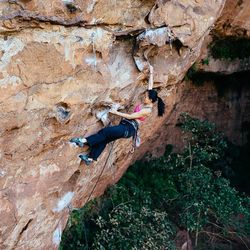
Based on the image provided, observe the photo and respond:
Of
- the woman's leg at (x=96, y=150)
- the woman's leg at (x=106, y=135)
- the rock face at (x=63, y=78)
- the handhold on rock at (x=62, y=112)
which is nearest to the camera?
the rock face at (x=63, y=78)

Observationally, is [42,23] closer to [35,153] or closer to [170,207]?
[35,153]

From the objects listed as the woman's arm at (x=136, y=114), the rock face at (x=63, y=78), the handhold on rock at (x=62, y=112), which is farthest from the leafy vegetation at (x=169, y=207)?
the handhold on rock at (x=62, y=112)

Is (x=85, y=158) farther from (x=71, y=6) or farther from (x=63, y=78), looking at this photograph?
(x=71, y=6)

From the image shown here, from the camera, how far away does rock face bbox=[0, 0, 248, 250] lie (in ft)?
19.7

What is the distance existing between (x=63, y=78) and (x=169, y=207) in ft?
16.6

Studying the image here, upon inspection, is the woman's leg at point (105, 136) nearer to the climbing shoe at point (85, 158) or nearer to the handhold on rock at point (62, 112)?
the climbing shoe at point (85, 158)

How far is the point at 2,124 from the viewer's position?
6.03 m

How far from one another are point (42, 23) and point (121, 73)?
1.65m

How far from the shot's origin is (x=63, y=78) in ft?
21.1

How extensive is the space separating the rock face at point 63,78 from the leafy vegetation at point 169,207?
1.05m

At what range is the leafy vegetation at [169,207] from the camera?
29.4 ft

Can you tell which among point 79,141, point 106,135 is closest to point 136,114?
point 106,135

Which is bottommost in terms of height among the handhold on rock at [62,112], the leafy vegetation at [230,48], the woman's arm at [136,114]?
the woman's arm at [136,114]

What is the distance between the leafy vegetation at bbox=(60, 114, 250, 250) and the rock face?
3.44 ft
